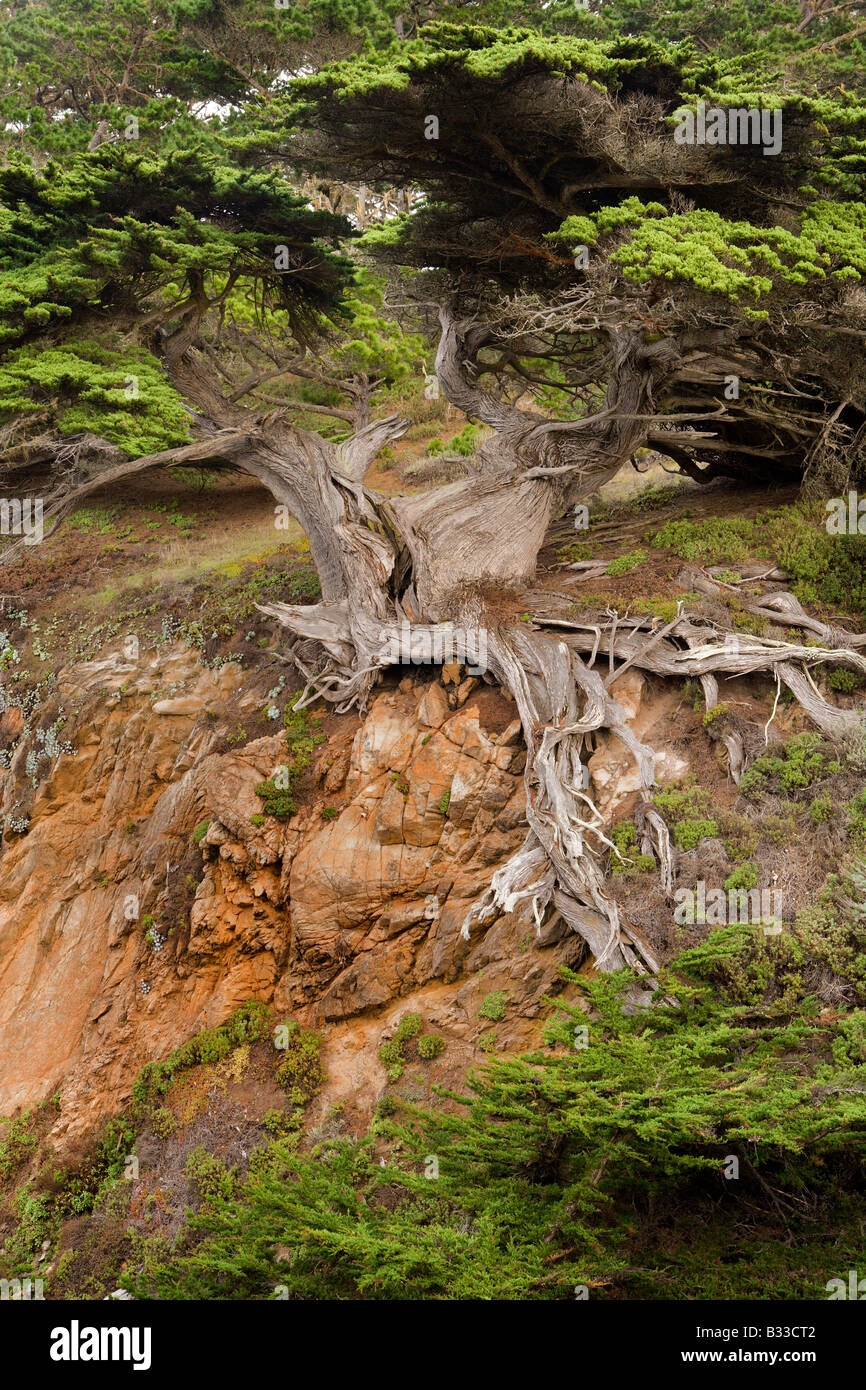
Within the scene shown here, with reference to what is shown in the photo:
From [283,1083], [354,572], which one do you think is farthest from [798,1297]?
[354,572]

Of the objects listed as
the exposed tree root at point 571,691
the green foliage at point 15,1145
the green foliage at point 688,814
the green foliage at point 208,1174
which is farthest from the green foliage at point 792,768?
the green foliage at point 15,1145

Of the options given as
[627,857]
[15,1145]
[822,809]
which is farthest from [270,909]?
[822,809]

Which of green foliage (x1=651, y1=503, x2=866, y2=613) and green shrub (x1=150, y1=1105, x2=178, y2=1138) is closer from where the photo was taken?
green shrub (x1=150, y1=1105, x2=178, y2=1138)

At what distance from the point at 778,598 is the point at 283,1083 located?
7.27 meters

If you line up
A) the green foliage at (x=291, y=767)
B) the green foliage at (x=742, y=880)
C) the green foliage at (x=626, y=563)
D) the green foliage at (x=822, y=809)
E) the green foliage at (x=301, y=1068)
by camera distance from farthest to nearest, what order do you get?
the green foliage at (x=626, y=563), the green foliage at (x=291, y=767), the green foliage at (x=301, y=1068), the green foliage at (x=822, y=809), the green foliage at (x=742, y=880)

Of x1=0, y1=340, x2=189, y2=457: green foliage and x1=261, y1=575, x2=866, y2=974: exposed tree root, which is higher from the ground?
x1=0, y1=340, x2=189, y2=457: green foliage

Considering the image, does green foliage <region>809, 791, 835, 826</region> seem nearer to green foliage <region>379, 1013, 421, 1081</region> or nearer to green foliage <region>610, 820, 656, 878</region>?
green foliage <region>610, 820, 656, 878</region>

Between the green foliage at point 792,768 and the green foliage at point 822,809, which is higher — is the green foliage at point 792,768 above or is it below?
above

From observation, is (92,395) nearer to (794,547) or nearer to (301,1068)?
(301,1068)

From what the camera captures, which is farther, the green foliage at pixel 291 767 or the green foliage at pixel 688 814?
the green foliage at pixel 291 767

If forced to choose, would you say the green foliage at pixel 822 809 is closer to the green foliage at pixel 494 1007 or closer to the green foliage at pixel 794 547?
the green foliage at pixel 494 1007

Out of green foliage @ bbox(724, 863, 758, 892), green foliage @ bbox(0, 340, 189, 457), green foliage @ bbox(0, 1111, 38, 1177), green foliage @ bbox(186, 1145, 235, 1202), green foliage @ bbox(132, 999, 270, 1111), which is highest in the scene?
green foliage @ bbox(0, 340, 189, 457)

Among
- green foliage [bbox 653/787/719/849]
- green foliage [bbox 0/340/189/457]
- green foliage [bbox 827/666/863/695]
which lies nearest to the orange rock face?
green foliage [bbox 653/787/719/849]

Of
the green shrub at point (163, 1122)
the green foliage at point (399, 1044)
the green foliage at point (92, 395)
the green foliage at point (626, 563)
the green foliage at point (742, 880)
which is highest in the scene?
the green foliage at point (92, 395)
